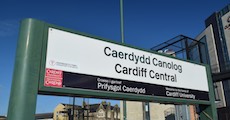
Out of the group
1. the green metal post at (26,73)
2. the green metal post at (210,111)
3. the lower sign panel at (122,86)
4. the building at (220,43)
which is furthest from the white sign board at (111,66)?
the building at (220,43)

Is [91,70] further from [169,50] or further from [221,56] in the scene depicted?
[221,56]

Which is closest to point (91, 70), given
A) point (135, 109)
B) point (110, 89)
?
point (110, 89)

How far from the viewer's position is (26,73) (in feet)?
10.2

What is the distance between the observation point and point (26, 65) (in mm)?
Answer: 3135

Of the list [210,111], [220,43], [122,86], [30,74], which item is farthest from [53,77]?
[220,43]

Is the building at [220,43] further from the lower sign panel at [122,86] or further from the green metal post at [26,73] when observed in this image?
the green metal post at [26,73]

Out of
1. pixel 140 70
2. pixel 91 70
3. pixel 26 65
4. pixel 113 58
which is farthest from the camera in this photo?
pixel 140 70

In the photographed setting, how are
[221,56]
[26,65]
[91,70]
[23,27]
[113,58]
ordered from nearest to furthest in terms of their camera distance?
[26,65]
[23,27]
[91,70]
[113,58]
[221,56]

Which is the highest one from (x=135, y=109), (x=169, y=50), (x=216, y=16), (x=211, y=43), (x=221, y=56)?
(x=216, y=16)

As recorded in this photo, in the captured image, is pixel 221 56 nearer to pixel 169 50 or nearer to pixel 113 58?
pixel 169 50

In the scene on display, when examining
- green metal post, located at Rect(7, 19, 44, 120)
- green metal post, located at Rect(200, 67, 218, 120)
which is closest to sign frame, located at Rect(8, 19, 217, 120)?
green metal post, located at Rect(7, 19, 44, 120)

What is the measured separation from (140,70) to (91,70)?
1.14 metres

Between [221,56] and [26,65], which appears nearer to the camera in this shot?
[26,65]

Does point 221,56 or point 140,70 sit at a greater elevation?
point 221,56
